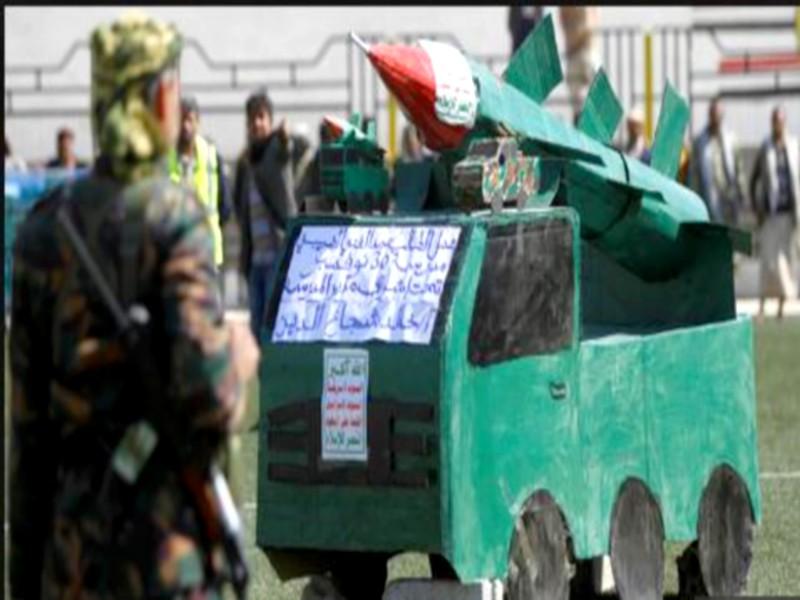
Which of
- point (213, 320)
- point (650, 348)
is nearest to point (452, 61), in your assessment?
point (650, 348)

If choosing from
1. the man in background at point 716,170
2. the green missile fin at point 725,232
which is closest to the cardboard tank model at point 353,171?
the green missile fin at point 725,232

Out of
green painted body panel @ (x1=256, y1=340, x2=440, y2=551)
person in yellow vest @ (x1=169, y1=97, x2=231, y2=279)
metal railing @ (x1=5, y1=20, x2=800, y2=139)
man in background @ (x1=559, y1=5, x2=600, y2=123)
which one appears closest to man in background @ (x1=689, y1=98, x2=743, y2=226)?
man in background @ (x1=559, y1=5, x2=600, y2=123)

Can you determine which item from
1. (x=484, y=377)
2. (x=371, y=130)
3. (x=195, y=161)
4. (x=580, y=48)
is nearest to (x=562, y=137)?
(x=371, y=130)

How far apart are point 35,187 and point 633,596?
15.9m

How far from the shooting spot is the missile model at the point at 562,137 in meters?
10.2

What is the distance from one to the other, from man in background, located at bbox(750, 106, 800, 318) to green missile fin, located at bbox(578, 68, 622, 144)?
1587 cm

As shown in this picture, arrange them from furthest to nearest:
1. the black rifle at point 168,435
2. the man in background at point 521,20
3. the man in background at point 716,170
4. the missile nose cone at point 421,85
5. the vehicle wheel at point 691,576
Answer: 1. the man in background at point 521,20
2. the man in background at point 716,170
3. the vehicle wheel at point 691,576
4. the missile nose cone at point 421,85
5. the black rifle at point 168,435

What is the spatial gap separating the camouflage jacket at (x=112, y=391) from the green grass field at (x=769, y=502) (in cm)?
271

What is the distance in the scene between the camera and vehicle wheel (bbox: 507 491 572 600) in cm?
1012

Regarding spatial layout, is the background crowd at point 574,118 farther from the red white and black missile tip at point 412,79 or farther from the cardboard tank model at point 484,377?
the red white and black missile tip at point 412,79

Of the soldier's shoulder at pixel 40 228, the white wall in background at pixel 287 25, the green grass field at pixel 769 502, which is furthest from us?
the white wall in background at pixel 287 25

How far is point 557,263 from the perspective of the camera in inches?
410

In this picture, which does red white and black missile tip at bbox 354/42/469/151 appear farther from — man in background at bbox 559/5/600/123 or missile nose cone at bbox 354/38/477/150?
man in background at bbox 559/5/600/123

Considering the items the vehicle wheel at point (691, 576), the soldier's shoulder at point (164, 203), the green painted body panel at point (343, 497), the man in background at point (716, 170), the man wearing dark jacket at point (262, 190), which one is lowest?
the vehicle wheel at point (691, 576)
